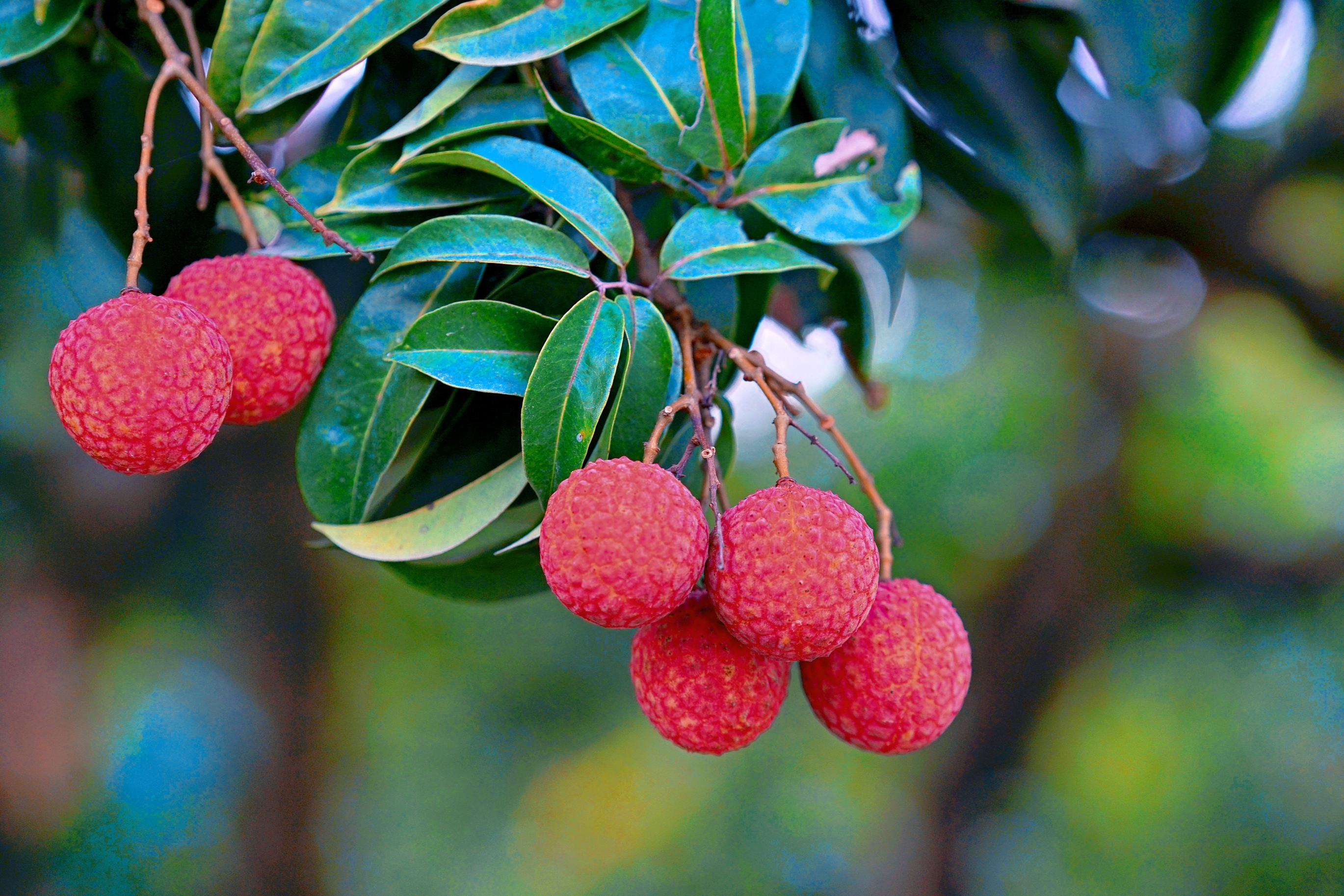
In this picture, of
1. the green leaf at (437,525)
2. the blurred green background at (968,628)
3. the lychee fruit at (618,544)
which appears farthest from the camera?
the blurred green background at (968,628)

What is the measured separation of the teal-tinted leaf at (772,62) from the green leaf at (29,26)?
58cm

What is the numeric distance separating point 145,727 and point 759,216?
2.34m

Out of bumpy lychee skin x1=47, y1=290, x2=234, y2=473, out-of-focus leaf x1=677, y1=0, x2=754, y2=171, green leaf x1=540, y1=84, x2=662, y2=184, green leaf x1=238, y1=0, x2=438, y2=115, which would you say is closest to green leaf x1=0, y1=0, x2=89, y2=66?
green leaf x1=238, y1=0, x2=438, y2=115

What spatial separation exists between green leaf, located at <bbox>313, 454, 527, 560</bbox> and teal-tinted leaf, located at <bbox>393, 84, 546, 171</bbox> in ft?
0.85

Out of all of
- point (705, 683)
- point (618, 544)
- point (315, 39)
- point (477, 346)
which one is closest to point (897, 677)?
point (705, 683)

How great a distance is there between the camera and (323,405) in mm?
616

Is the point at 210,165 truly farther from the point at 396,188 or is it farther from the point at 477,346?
the point at 477,346

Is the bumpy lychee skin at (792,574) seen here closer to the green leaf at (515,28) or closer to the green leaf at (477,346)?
the green leaf at (477,346)

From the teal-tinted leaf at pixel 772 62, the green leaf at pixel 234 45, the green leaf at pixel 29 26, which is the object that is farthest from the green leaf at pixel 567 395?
the green leaf at pixel 29 26

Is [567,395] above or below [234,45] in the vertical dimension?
below

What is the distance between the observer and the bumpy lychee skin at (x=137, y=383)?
51 cm

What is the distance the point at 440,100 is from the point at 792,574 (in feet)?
1.50

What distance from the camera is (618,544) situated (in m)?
0.47

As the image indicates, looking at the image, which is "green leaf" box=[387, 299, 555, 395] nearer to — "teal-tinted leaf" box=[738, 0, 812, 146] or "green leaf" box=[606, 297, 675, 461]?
"green leaf" box=[606, 297, 675, 461]
